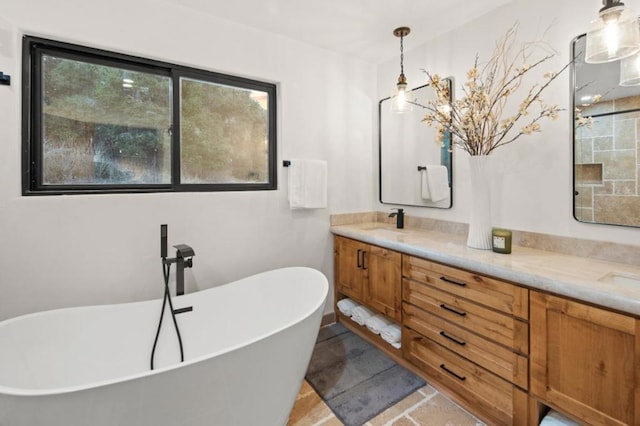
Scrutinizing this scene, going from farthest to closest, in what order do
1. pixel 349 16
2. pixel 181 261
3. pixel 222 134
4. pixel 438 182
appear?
pixel 438 182
pixel 222 134
pixel 349 16
pixel 181 261

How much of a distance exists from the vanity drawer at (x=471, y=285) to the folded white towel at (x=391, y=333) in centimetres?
45

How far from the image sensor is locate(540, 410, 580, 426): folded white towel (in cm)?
136

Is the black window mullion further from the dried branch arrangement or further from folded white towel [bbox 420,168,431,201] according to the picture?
folded white towel [bbox 420,168,431,201]

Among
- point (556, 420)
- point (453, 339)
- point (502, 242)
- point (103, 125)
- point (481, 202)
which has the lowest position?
point (556, 420)

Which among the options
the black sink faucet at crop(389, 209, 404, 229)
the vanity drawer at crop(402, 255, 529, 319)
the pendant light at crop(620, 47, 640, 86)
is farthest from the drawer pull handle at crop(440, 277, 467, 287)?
the pendant light at crop(620, 47, 640, 86)

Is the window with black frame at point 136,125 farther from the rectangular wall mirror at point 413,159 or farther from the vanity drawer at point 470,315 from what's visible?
the vanity drawer at point 470,315

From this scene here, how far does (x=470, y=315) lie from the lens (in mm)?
1652

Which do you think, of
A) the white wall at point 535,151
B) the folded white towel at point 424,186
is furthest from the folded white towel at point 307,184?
the white wall at point 535,151

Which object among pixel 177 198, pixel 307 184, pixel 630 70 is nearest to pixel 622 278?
pixel 630 70

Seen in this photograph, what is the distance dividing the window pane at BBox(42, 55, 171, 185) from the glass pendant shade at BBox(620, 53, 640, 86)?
2.59 metres

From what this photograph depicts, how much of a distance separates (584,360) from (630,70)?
4.49 feet

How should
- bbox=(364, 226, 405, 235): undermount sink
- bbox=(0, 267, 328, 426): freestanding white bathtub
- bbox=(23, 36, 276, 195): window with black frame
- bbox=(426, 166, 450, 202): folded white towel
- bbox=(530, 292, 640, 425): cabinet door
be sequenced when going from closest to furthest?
1. bbox=(0, 267, 328, 426): freestanding white bathtub
2. bbox=(530, 292, 640, 425): cabinet door
3. bbox=(23, 36, 276, 195): window with black frame
4. bbox=(426, 166, 450, 202): folded white towel
5. bbox=(364, 226, 405, 235): undermount sink

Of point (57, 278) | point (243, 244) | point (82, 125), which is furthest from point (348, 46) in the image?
point (57, 278)

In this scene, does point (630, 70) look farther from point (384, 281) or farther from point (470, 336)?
point (384, 281)
